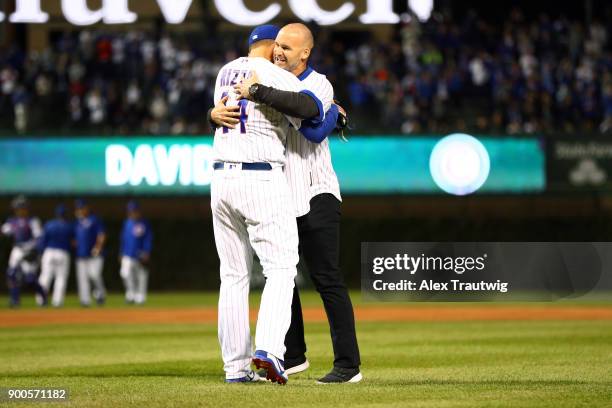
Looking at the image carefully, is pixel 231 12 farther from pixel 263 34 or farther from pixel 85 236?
pixel 263 34

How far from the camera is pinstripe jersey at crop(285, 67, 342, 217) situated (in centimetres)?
782

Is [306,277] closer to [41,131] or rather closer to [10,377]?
[41,131]

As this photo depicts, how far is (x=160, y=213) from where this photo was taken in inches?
1034

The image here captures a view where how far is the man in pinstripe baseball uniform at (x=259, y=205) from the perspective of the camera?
7461 millimetres

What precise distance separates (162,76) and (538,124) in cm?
846

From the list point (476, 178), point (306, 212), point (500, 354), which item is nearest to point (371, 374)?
point (306, 212)

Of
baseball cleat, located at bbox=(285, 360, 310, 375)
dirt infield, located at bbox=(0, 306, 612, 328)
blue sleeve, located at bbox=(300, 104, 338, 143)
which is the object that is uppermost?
blue sleeve, located at bbox=(300, 104, 338, 143)

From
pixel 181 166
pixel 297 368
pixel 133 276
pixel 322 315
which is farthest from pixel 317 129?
pixel 181 166

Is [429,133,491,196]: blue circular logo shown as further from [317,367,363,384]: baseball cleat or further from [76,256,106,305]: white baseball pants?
[317,367,363,384]: baseball cleat

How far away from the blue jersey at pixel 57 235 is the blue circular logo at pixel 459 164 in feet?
25.5

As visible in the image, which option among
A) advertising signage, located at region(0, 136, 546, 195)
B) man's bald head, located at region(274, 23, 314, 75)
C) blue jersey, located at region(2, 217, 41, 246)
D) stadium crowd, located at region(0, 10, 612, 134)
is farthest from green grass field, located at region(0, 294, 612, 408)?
stadium crowd, located at region(0, 10, 612, 134)

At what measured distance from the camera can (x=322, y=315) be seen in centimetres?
1820
